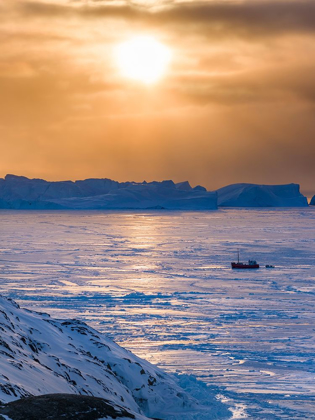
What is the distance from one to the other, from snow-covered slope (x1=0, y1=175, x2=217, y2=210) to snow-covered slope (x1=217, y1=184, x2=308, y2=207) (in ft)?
50.2

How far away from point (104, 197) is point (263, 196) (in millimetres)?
36720

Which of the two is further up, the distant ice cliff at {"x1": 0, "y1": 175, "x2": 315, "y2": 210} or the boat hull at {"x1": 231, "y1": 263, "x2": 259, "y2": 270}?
the distant ice cliff at {"x1": 0, "y1": 175, "x2": 315, "y2": 210}

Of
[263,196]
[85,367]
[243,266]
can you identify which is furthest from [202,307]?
[263,196]

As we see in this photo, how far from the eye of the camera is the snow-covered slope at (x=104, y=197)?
115125 mm

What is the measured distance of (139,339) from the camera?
42.1 feet

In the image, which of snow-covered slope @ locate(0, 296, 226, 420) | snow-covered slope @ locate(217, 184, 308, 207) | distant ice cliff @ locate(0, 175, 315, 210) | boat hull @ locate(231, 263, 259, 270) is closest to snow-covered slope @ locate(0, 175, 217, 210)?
distant ice cliff @ locate(0, 175, 315, 210)

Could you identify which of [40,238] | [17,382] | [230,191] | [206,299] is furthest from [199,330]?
[230,191]

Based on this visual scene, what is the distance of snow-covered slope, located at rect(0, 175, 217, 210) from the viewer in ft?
378

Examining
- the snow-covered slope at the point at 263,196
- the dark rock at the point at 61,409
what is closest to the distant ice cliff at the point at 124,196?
the snow-covered slope at the point at 263,196

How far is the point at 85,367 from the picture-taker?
837cm

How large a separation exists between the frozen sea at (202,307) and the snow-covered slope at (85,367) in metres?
0.96

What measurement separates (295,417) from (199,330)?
16.9 ft

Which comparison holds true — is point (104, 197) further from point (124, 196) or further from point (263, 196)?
point (263, 196)

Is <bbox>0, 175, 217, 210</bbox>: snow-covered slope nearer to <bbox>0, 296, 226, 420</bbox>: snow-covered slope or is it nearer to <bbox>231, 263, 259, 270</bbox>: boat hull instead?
<bbox>231, 263, 259, 270</bbox>: boat hull
